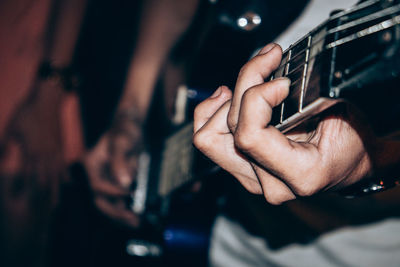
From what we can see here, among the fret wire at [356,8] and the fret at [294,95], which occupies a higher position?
the fret wire at [356,8]

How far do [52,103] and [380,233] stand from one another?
1953 mm

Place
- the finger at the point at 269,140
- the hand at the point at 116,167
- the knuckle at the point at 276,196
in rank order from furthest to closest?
1. the hand at the point at 116,167
2. the knuckle at the point at 276,196
3. the finger at the point at 269,140

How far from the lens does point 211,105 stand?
0.57 m

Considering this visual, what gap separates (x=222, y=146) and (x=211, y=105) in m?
0.08

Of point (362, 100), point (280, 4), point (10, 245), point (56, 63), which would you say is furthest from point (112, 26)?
point (362, 100)

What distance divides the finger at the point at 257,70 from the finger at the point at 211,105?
6cm

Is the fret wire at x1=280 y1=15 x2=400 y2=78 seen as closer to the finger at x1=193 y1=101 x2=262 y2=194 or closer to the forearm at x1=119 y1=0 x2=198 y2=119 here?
the finger at x1=193 y1=101 x2=262 y2=194

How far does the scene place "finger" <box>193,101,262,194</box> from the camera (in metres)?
0.56

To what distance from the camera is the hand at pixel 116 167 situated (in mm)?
1337

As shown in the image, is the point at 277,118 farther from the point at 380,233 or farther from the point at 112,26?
the point at 112,26

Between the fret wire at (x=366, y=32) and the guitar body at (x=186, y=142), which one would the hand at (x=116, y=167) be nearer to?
the guitar body at (x=186, y=142)

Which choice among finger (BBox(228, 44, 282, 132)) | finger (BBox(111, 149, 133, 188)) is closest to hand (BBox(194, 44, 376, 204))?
finger (BBox(228, 44, 282, 132))

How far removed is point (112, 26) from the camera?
1887mm

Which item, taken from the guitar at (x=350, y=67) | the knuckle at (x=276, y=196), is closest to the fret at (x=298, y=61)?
the guitar at (x=350, y=67)
